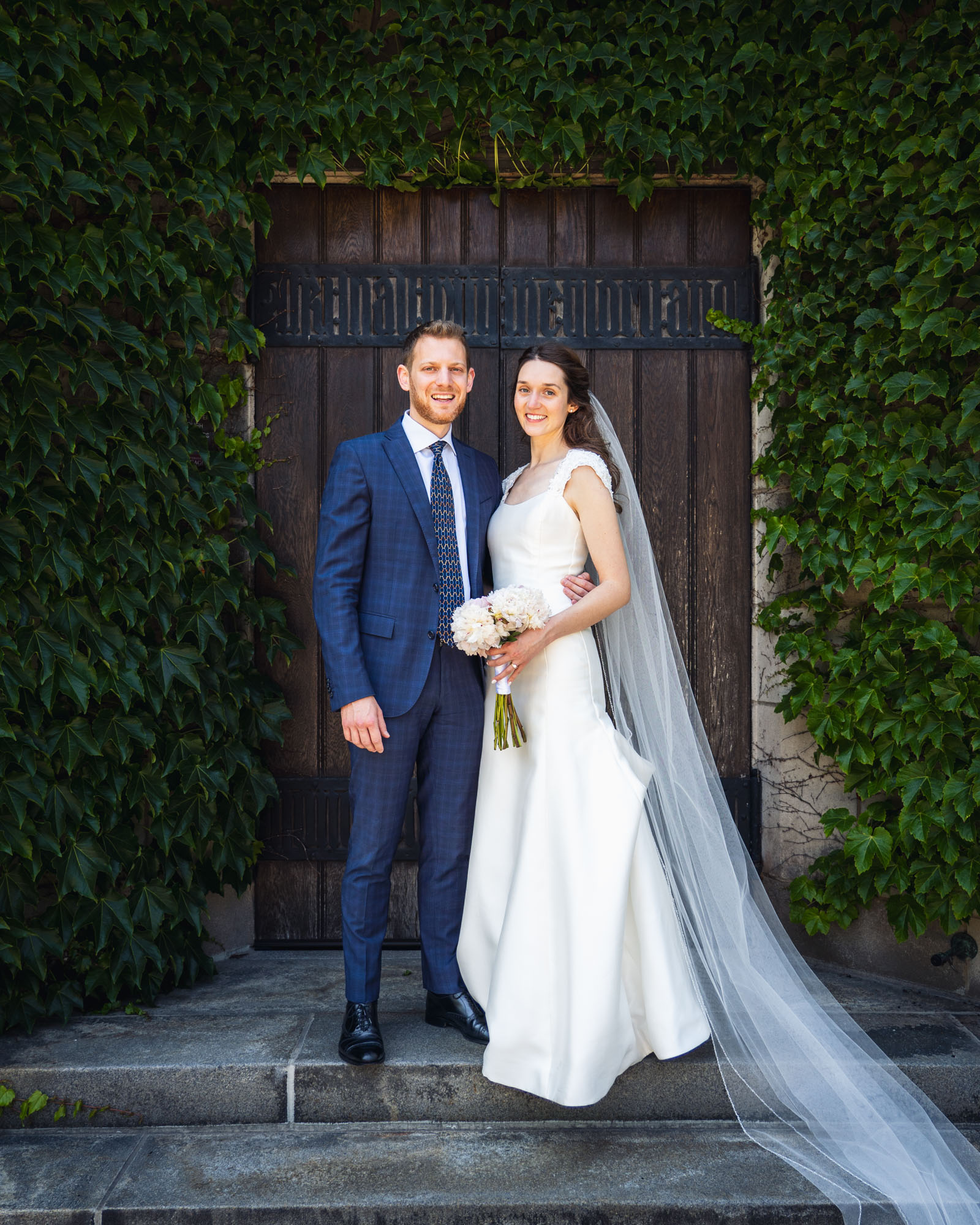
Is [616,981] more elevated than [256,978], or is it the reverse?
[616,981]

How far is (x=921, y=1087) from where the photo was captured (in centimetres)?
233

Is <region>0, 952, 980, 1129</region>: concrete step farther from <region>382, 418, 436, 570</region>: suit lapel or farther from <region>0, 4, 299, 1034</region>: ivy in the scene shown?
<region>382, 418, 436, 570</region>: suit lapel

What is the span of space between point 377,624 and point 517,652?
1.23ft

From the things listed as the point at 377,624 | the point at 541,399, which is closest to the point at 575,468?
the point at 541,399

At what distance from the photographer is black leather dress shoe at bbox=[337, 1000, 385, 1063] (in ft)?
7.45

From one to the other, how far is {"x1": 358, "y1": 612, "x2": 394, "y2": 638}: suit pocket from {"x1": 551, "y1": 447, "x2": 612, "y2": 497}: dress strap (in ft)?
1.81

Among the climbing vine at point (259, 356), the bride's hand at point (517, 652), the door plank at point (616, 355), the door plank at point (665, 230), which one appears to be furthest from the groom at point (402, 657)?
the door plank at point (665, 230)

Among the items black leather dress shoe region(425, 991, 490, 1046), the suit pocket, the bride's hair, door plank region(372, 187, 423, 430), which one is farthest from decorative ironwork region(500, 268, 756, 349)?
black leather dress shoe region(425, 991, 490, 1046)

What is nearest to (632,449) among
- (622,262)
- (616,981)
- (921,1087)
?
(622,262)

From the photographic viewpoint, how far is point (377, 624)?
7.54 ft

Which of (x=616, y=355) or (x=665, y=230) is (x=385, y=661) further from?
(x=665, y=230)

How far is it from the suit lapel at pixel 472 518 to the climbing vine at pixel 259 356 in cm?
83

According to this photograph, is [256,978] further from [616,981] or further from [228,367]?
[228,367]

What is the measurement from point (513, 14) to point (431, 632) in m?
2.01
